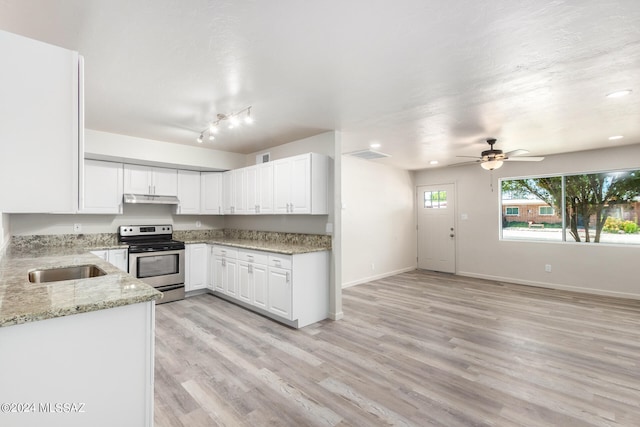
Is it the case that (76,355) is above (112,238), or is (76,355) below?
below

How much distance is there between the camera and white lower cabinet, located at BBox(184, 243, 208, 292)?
190 inches

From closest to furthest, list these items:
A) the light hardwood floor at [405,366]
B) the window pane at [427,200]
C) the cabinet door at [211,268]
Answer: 1. the light hardwood floor at [405,366]
2. the cabinet door at [211,268]
3. the window pane at [427,200]

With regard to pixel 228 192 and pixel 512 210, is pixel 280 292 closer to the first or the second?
pixel 228 192

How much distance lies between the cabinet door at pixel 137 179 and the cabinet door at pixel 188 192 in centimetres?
47

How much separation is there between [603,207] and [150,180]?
24.9 feet

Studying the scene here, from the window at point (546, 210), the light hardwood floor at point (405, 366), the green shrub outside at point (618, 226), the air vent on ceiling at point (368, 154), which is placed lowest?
the light hardwood floor at point (405, 366)

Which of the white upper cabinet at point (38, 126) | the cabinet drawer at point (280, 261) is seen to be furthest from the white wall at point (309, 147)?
the white upper cabinet at point (38, 126)

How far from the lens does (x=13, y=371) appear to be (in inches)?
47.9

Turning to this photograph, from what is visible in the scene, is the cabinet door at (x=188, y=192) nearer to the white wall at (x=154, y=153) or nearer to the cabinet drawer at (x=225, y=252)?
the white wall at (x=154, y=153)

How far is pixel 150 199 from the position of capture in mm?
4656

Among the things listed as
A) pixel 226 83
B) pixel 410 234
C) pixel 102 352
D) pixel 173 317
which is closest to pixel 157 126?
pixel 226 83

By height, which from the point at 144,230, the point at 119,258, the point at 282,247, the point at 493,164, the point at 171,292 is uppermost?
the point at 493,164

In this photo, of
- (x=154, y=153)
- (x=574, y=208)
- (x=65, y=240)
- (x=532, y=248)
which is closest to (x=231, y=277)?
(x=154, y=153)

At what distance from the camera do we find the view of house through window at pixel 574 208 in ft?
16.4
